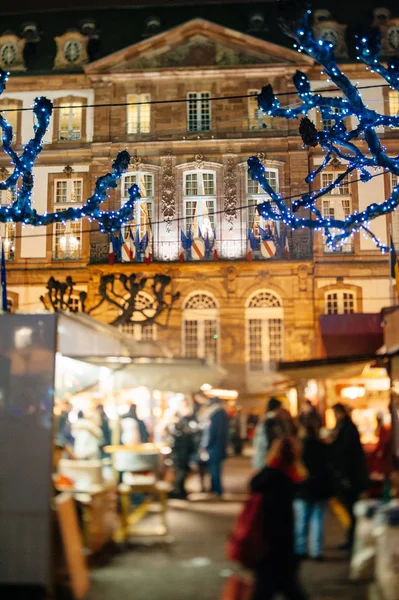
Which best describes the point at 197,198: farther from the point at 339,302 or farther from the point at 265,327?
the point at 339,302

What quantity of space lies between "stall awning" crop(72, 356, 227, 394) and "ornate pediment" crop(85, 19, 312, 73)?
1791 cm

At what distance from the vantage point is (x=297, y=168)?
25203 millimetres

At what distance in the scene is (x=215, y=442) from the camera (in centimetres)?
928

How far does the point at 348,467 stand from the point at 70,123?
20.4 metres

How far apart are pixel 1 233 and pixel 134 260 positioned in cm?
503

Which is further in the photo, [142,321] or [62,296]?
[62,296]

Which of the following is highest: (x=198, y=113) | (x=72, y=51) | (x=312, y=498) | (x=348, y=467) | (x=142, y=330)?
(x=72, y=51)

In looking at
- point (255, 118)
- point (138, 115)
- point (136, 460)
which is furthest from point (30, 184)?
point (255, 118)

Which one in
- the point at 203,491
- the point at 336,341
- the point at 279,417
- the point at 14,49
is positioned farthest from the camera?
the point at 14,49

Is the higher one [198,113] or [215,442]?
[198,113]

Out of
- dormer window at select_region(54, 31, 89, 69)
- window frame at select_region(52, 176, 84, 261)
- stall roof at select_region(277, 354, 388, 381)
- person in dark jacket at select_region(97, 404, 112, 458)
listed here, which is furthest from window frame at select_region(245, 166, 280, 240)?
person in dark jacket at select_region(97, 404, 112, 458)

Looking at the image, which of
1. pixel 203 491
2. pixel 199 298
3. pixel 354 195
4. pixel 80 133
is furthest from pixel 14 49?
pixel 203 491

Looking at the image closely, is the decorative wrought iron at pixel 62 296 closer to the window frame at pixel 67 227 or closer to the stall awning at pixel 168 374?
the window frame at pixel 67 227

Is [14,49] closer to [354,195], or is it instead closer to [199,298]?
[199,298]
